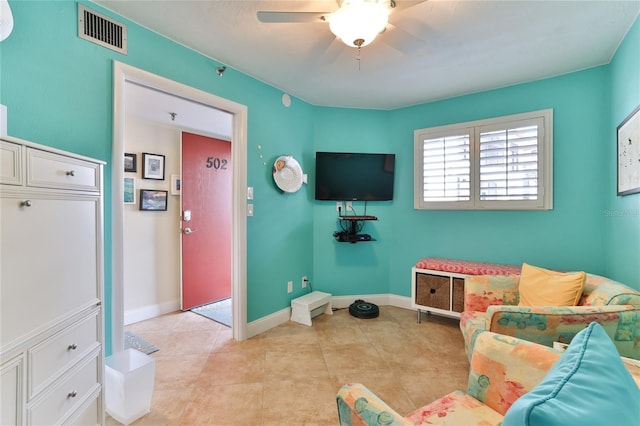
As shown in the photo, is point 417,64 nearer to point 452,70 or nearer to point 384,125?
point 452,70

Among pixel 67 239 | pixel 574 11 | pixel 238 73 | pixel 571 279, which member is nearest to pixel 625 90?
pixel 574 11

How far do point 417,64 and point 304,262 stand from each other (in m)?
2.26

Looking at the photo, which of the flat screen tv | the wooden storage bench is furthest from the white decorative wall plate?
the wooden storage bench

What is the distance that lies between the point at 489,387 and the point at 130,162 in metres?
3.60

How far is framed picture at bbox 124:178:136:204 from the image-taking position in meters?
2.99

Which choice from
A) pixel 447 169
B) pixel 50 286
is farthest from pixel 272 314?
pixel 447 169

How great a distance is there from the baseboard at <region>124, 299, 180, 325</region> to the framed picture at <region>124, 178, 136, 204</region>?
119cm

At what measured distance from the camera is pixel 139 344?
8.07ft

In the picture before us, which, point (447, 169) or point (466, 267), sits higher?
point (447, 169)

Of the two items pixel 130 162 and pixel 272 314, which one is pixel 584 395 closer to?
pixel 272 314

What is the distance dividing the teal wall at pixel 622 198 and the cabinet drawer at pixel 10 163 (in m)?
3.07

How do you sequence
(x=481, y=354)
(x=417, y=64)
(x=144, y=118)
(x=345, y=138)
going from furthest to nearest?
1. (x=345, y=138)
2. (x=144, y=118)
3. (x=417, y=64)
4. (x=481, y=354)

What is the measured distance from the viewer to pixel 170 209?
3.37m

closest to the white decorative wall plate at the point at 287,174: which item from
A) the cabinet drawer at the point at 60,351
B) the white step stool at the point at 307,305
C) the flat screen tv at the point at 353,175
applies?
the flat screen tv at the point at 353,175
